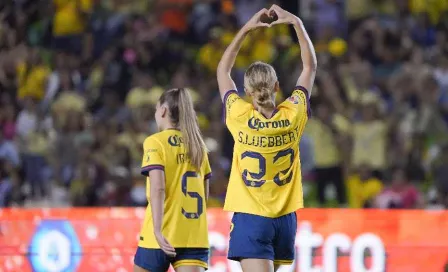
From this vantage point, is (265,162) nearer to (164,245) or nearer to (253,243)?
(253,243)

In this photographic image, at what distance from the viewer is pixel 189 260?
6.63 metres

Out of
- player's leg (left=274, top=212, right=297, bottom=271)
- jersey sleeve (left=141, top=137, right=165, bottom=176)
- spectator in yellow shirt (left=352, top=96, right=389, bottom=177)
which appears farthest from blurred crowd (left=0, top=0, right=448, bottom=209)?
player's leg (left=274, top=212, right=297, bottom=271)

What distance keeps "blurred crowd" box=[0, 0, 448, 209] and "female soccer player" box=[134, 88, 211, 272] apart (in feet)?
17.5

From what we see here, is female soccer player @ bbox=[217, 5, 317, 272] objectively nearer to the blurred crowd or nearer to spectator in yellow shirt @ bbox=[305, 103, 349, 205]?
the blurred crowd

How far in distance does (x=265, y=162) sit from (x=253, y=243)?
0.48m

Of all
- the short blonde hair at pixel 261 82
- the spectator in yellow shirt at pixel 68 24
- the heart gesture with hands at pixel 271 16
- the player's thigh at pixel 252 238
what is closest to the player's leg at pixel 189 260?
the player's thigh at pixel 252 238

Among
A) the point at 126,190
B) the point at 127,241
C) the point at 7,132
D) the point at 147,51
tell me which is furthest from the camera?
the point at 147,51

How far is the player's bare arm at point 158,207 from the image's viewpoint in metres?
6.42

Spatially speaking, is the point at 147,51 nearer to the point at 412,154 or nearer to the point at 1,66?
the point at 1,66

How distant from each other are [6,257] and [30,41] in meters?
6.31

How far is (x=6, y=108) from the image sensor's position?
14.0 meters

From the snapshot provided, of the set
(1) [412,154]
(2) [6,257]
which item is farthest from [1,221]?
(1) [412,154]

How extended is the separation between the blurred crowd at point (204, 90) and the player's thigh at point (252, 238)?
19.1ft

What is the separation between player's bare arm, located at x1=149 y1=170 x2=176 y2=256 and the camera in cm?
642
